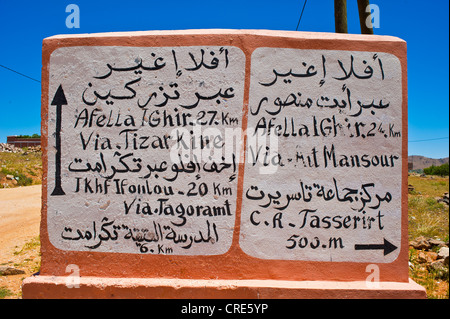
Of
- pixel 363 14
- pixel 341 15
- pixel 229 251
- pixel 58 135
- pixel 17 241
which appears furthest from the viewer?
pixel 17 241

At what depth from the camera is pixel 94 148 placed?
10.4 feet

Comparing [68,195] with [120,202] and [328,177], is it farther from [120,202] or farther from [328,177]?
[328,177]

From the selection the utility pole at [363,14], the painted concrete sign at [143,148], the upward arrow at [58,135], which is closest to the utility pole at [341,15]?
the utility pole at [363,14]

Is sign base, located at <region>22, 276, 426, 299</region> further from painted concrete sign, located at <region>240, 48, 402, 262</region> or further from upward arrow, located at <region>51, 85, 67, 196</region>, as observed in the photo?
upward arrow, located at <region>51, 85, 67, 196</region>

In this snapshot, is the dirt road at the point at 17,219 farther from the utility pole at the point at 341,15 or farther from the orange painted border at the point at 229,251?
the utility pole at the point at 341,15

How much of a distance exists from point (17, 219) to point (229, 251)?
308 inches

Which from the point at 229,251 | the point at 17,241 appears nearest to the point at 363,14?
the point at 229,251

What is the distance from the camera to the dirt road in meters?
6.39

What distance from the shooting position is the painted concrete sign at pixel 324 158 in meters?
3.09

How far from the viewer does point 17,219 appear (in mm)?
8375

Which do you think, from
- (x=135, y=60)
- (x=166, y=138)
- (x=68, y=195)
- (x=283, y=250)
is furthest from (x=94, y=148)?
(x=283, y=250)

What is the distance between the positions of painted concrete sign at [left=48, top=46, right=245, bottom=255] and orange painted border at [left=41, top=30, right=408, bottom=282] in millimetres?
69

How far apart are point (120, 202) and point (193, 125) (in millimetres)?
1086

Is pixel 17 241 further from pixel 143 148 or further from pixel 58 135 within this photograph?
pixel 143 148
